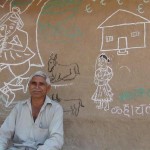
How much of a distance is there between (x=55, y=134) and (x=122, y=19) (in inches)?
66.7

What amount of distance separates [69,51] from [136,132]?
134 centimetres

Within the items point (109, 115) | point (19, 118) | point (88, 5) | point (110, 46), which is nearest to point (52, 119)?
point (19, 118)

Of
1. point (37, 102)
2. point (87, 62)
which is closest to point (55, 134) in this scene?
point (37, 102)

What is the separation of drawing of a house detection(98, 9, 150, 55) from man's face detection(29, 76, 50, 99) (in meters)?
0.90

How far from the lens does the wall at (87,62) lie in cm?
505

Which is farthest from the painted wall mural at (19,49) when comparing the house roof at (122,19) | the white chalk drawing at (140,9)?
the white chalk drawing at (140,9)

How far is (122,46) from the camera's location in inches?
202

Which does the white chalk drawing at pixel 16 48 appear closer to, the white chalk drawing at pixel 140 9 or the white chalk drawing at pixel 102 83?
the white chalk drawing at pixel 102 83

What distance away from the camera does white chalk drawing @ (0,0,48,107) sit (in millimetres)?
5555

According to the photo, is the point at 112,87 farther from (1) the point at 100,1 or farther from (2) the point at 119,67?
(1) the point at 100,1

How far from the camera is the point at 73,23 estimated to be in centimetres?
540

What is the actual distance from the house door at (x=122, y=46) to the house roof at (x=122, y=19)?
20 centimetres

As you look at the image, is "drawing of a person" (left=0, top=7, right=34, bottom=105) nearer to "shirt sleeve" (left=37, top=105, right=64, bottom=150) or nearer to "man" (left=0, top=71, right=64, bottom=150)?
"man" (left=0, top=71, right=64, bottom=150)

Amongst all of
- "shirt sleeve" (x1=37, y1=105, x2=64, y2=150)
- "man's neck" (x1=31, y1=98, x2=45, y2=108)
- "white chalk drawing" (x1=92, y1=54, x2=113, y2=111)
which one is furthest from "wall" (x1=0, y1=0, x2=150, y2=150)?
"shirt sleeve" (x1=37, y1=105, x2=64, y2=150)
